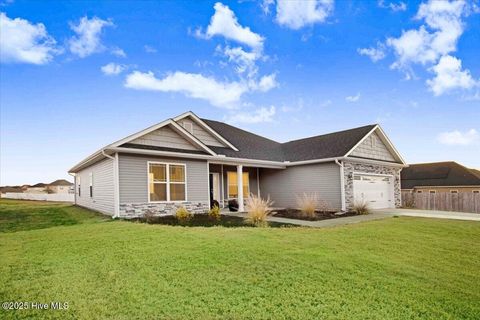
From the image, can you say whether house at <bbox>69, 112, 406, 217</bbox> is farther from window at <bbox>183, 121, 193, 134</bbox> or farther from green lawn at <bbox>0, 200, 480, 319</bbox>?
green lawn at <bbox>0, 200, 480, 319</bbox>

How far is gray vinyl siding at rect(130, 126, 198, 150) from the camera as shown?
39.9ft

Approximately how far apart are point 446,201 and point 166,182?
17.5m

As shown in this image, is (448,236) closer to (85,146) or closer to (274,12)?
(274,12)

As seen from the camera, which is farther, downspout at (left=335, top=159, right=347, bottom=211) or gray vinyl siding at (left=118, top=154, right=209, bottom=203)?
downspout at (left=335, top=159, right=347, bottom=211)

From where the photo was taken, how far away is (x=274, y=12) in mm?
13930

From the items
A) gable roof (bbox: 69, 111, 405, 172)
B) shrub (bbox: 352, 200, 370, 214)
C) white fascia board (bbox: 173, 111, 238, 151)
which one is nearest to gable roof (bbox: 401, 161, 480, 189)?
gable roof (bbox: 69, 111, 405, 172)

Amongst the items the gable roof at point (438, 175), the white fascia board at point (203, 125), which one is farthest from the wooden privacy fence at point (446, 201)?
the white fascia board at point (203, 125)

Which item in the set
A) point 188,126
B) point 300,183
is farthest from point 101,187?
point 300,183

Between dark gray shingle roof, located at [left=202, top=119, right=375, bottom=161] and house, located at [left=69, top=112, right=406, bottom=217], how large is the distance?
2.4 inches

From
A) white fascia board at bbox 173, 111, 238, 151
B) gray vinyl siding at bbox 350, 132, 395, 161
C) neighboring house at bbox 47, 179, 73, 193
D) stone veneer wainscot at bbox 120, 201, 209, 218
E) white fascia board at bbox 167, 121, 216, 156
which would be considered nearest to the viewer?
stone veneer wainscot at bbox 120, 201, 209, 218

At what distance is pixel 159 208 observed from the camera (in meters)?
12.2

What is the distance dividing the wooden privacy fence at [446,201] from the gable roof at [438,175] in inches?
401

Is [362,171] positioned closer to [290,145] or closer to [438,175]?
[290,145]

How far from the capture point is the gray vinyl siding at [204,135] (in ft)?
53.2
